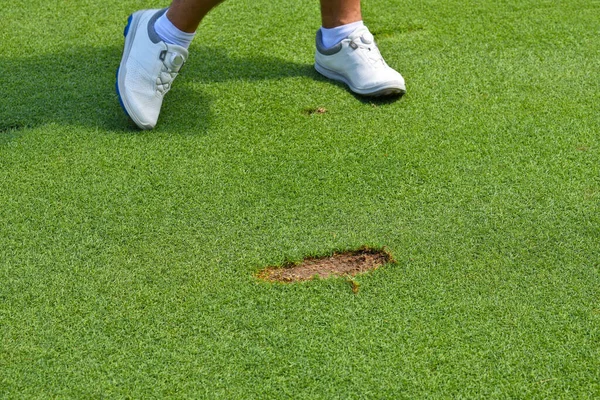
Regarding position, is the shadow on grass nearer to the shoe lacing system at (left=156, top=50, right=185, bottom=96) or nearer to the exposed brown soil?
the shoe lacing system at (left=156, top=50, right=185, bottom=96)

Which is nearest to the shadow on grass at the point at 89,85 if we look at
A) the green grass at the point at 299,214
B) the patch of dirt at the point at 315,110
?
the green grass at the point at 299,214

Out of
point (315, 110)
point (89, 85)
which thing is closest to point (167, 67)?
point (89, 85)

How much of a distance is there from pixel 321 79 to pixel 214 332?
1.39 metres

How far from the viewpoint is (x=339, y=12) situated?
116 inches

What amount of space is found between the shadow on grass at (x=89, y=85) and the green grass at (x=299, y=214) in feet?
0.03

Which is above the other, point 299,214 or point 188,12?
point 188,12

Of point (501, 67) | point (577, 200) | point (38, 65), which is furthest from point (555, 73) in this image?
point (38, 65)

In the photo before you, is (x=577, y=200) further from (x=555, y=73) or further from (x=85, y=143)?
(x=85, y=143)

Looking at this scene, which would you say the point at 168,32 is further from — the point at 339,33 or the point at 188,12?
the point at 339,33

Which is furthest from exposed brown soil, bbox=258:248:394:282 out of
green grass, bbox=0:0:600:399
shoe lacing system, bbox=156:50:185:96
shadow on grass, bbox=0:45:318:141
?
shoe lacing system, bbox=156:50:185:96

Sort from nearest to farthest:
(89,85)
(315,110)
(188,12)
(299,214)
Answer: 1. (299,214)
2. (188,12)
3. (315,110)
4. (89,85)

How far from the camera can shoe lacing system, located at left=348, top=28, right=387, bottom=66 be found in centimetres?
292

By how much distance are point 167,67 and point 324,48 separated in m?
0.61

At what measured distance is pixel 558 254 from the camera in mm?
2121
